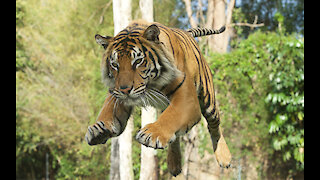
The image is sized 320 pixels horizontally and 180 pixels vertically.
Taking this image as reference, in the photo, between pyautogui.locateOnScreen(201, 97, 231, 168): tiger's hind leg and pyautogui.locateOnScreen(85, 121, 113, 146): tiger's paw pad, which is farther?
pyautogui.locateOnScreen(201, 97, 231, 168): tiger's hind leg

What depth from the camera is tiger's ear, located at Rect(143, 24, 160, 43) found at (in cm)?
242

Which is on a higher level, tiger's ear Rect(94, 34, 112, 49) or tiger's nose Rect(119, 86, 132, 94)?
tiger's ear Rect(94, 34, 112, 49)

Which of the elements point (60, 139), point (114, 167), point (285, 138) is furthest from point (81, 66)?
point (285, 138)

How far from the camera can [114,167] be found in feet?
21.9

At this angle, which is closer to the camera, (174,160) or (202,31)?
(202,31)

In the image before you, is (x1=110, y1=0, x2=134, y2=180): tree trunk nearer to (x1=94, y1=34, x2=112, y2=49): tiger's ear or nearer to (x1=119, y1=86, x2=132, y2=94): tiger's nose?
(x1=94, y1=34, x2=112, y2=49): tiger's ear

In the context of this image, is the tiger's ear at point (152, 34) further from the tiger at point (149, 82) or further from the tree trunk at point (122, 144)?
the tree trunk at point (122, 144)

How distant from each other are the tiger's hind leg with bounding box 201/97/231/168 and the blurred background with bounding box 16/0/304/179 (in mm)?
2799

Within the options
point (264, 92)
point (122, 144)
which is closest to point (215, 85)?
point (264, 92)

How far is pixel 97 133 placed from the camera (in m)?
2.53

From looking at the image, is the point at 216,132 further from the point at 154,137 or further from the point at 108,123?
the point at 154,137

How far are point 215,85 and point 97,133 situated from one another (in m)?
5.39

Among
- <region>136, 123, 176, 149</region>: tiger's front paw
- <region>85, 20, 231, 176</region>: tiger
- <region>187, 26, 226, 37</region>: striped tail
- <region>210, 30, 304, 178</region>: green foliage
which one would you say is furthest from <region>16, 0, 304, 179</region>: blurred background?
<region>136, 123, 176, 149</region>: tiger's front paw

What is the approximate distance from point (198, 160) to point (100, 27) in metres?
3.71
